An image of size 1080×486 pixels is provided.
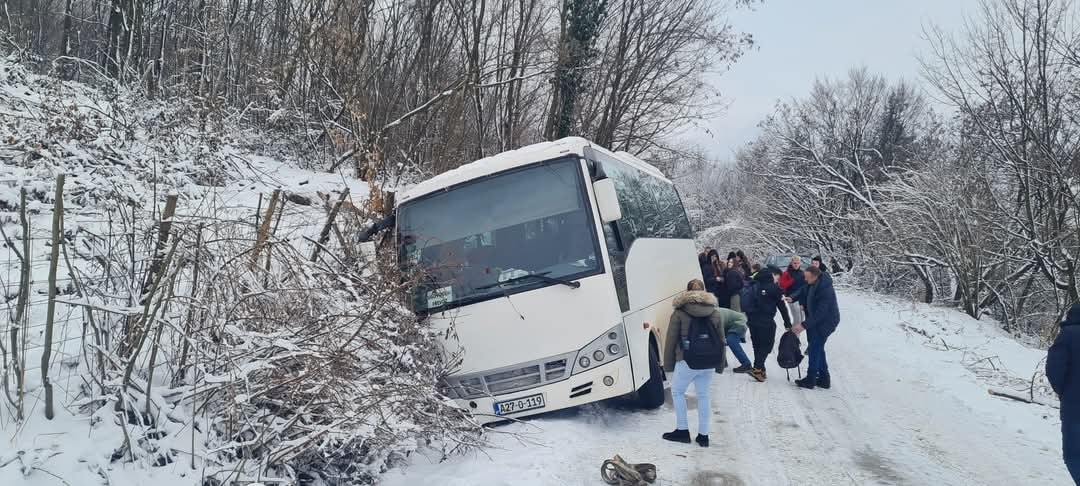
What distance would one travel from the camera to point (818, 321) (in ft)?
28.4

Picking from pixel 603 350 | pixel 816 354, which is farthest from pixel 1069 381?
pixel 816 354

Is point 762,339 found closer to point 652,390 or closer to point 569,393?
point 652,390

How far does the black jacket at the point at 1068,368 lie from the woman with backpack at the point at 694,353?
8.29ft

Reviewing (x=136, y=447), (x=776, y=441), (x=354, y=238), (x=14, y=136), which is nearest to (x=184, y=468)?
(x=136, y=447)

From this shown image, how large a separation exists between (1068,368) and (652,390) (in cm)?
374

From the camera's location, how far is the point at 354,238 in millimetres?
6746

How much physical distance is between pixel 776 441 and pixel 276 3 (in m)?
17.7

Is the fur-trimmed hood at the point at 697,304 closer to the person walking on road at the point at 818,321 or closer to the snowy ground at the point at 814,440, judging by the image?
the snowy ground at the point at 814,440

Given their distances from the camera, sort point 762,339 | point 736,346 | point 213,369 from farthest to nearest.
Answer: point 762,339 → point 736,346 → point 213,369

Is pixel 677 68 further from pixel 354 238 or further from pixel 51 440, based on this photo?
pixel 51 440

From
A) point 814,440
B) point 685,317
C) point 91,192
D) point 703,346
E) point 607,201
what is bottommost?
point 814,440

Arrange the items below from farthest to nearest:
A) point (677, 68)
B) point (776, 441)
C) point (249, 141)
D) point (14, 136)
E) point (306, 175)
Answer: point (677, 68) → point (249, 141) → point (306, 175) → point (14, 136) → point (776, 441)

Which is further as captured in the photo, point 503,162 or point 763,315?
point 763,315

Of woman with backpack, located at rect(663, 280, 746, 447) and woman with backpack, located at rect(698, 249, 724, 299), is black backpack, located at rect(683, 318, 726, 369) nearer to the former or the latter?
woman with backpack, located at rect(663, 280, 746, 447)
